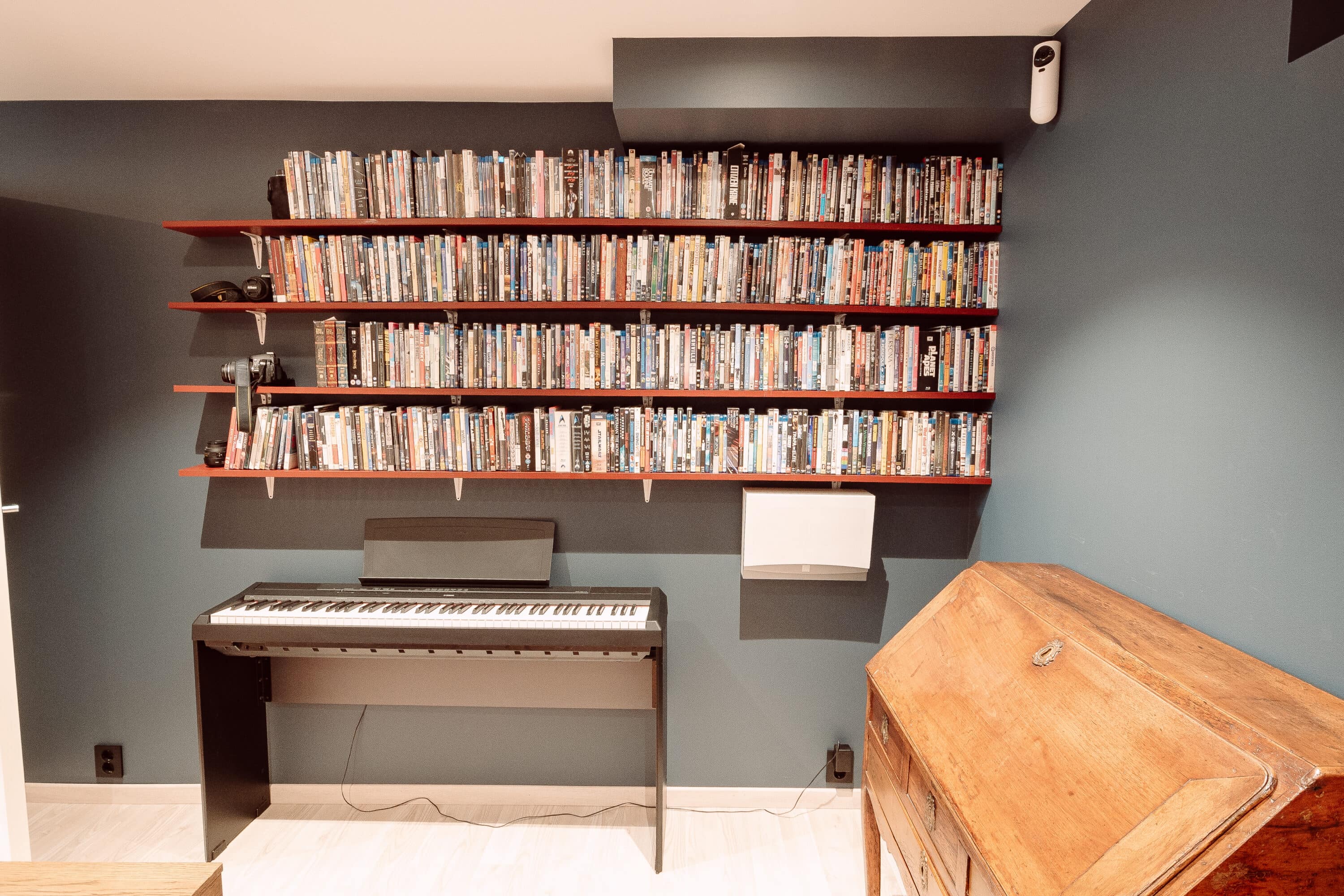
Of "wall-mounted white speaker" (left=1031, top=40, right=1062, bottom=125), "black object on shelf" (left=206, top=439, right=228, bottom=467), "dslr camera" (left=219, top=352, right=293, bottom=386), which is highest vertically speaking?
"wall-mounted white speaker" (left=1031, top=40, right=1062, bottom=125)

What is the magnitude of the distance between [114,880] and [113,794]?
2081 millimetres

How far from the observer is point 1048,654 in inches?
51.0

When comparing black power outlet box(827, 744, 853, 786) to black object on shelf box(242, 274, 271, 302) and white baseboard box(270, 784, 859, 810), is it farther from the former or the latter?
black object on shelf box(242, 274, 271, 302)

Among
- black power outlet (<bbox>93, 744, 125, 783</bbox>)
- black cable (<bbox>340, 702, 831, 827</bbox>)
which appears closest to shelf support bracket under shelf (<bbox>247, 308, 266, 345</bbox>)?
black cable (<bbox>340, 702, 831, 827</bbox>)

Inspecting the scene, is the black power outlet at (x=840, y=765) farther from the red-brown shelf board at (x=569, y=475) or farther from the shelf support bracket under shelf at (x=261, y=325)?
the shelf support bracket under shelf at (x=261, y=325)

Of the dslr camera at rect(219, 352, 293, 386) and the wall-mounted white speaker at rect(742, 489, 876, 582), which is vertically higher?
the dslr camera at rect(219, 352, 293, 386)

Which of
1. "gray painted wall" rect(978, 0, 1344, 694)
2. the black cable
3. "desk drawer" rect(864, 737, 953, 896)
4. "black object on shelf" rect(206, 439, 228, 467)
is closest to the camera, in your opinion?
"gray painted wall" rect(978, 0, 1344, 694)

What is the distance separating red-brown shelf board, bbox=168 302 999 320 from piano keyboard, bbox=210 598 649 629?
3.12ft

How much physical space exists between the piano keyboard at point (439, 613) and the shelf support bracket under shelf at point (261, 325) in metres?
0.88

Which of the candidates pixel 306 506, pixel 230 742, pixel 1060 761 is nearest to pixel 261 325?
pixel 306 506

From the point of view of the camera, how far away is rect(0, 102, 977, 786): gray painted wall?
231 centimetres

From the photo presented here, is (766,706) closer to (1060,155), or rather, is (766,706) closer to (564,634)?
(564,634)

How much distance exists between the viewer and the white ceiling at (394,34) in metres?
1.73

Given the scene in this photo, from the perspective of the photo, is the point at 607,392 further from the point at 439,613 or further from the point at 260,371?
the point at 260,371
